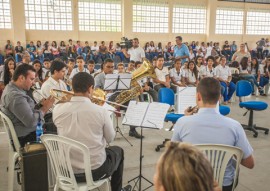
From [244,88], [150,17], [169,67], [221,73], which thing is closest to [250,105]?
[244,88]

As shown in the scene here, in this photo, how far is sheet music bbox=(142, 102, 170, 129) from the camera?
2.71 meters

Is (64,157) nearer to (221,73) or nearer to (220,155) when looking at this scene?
(220,155)

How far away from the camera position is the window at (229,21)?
779 inches

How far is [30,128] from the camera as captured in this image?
10.2 ft

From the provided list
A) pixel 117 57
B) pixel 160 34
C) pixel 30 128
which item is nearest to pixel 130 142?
pixel 30 128

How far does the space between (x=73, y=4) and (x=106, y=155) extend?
14.5 metres

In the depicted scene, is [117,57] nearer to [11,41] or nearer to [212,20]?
[11,41]

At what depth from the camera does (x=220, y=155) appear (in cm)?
200

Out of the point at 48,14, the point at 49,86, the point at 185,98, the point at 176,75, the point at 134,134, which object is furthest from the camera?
the point at 48,14

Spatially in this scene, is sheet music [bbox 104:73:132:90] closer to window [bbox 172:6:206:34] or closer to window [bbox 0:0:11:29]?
window [bbox 0:0:11:29]

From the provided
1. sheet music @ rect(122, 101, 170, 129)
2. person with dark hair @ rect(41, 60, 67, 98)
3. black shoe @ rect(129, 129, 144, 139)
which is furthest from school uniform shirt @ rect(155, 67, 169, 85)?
sheet music @ rect(122, 101, 170, 129)

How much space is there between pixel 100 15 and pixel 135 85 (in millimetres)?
12731

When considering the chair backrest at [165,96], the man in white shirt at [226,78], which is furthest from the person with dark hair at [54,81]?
the man in white shirt at [226,78]

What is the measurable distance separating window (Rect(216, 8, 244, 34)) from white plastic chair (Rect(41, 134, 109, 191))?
19483 mm
